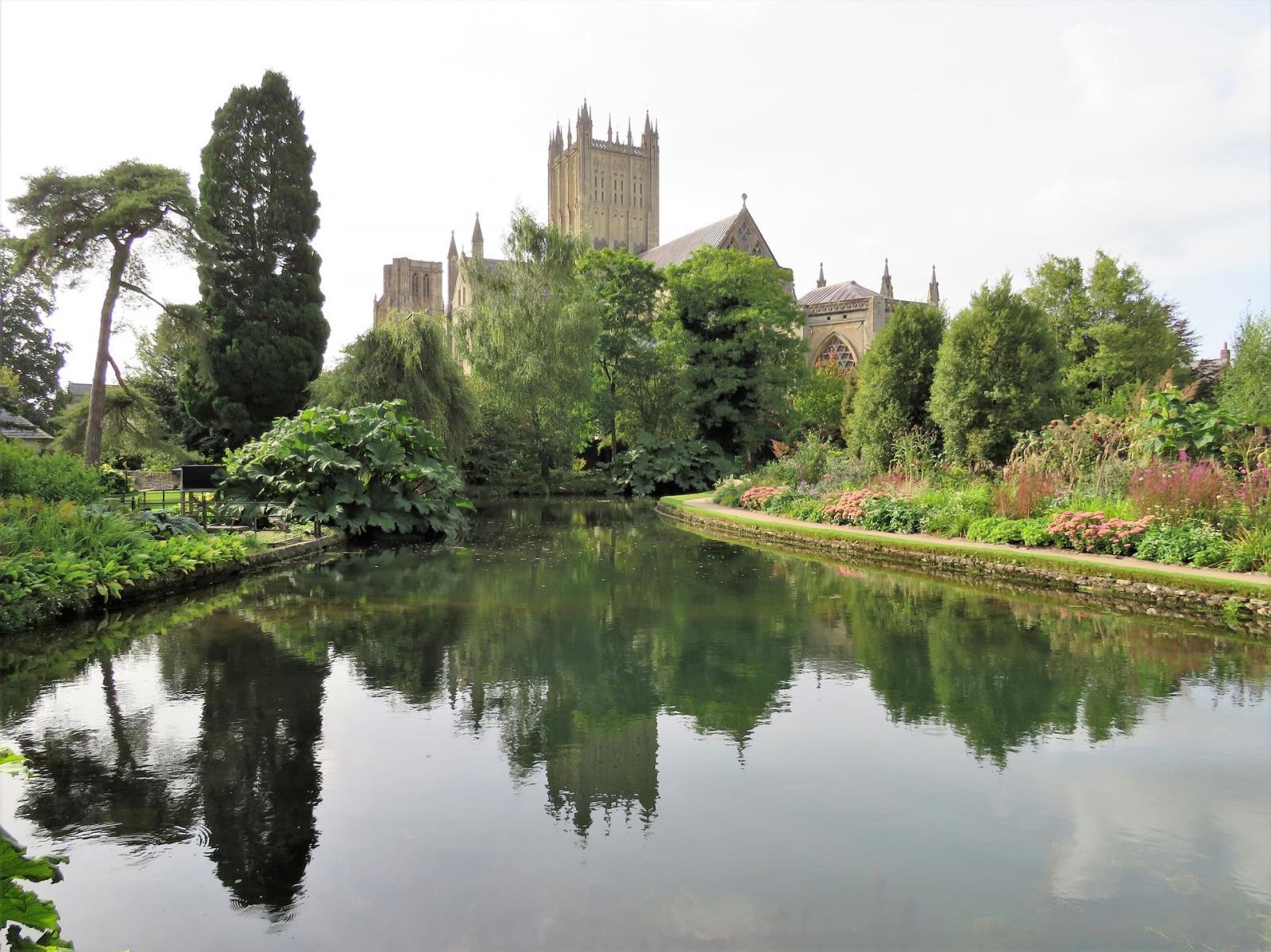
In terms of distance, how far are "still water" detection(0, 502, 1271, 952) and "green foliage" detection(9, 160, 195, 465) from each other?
13284mm

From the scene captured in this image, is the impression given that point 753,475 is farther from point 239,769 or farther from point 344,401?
point 239,769

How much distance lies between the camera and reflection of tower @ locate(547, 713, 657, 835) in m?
3.88

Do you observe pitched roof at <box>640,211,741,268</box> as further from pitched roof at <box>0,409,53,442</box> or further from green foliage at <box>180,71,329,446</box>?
pitched roof at <box>0,409,53,442</box>

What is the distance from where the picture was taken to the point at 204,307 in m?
23.4

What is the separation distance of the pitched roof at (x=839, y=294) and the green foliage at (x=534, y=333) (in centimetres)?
2315

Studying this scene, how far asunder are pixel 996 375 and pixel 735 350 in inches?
512

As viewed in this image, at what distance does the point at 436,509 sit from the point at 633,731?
1149 cm

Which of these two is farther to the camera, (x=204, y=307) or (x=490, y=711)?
(x=204, y=307)

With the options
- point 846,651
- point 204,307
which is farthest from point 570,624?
point 204,307

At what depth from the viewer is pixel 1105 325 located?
26.5 meters

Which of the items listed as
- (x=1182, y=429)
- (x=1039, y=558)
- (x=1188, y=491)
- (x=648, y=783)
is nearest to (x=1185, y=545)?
(x=1188, y=491)

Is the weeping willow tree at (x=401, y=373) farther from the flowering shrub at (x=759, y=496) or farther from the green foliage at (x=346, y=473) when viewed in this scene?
the flowering shrub at (x=759, y=496)

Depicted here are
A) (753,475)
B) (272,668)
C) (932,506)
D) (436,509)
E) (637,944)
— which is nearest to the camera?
(637,944)

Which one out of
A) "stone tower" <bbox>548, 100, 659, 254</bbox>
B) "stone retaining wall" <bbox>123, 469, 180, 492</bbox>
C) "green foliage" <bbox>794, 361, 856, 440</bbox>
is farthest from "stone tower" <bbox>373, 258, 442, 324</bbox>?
"stone retaining wall" <bbox>123, 469, 180, 492</bbox>
